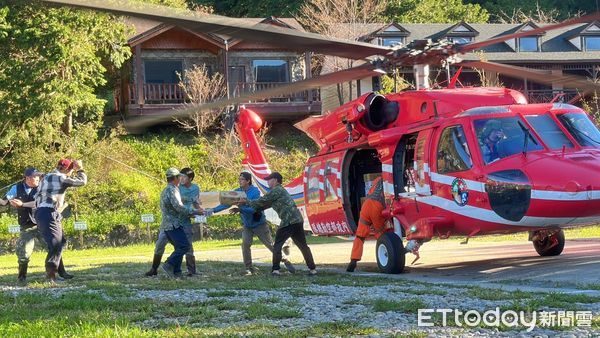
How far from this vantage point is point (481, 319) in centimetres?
755

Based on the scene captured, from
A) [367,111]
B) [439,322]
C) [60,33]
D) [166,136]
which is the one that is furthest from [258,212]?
[166,136]

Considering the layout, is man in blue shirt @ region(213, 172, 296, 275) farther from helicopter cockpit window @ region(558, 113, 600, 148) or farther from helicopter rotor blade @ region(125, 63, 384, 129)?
helicopter cockpit window @ region(558, 113, 600, 148)

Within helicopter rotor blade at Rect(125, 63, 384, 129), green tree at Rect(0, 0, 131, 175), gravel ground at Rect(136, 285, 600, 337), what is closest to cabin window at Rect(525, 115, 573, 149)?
helicopter rotor blade at Rect(125, 63, 384, 129)

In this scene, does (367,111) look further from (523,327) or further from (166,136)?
(166,136)

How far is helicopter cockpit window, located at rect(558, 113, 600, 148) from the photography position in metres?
12.7

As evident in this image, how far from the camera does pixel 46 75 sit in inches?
1383

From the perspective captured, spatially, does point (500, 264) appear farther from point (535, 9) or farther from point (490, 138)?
point (535, 9)

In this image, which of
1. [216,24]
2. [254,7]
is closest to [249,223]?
[216,24]

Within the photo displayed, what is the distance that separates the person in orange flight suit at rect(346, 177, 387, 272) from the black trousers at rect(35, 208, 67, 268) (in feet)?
16.0

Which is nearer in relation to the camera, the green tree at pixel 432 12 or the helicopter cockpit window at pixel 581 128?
the helicopter cockpit window at pixel 581 128

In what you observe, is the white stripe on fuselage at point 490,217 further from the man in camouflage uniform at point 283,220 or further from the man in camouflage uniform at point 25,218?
the man in camouflage uniform at point 25,218

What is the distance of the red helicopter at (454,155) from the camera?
39.6 feet

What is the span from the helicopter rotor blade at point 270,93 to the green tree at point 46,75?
869 inches

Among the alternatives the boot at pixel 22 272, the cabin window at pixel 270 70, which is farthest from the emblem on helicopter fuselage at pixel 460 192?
the cabin window at pixel 270 70
